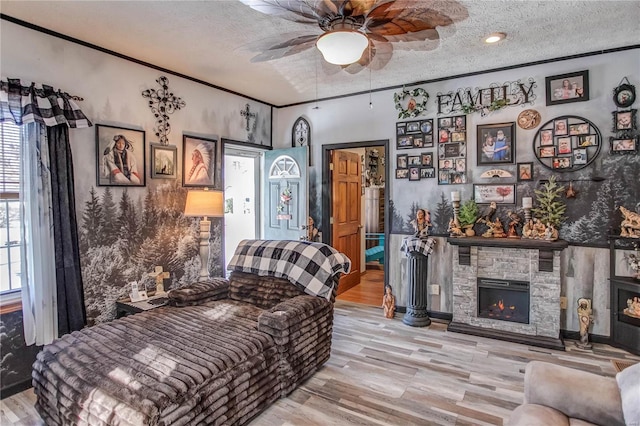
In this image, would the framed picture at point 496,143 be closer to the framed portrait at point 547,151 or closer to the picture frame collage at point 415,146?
the framed portrait at point 547,151

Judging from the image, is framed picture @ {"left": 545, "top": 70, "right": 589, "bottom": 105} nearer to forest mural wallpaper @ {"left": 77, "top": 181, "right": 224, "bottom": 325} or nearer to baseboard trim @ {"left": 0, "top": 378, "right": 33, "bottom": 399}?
forest mural wallpaper @ {"left": 77, "top": 181, "right": 224, "bottom": 325}

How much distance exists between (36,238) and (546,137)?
4614 millimetres

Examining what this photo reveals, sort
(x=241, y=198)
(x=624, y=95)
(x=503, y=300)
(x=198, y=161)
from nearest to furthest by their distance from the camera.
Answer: (x=624, y=95) → (x=503, y=300) → (x=198, y=161) → (x=241, y=198)

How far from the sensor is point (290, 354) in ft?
8.32

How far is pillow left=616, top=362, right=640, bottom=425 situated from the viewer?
4.30ft

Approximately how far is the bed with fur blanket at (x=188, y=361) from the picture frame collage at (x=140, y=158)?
1263 millimetres

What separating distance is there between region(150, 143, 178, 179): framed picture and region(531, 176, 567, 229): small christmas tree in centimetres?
382

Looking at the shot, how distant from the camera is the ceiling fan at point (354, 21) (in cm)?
193

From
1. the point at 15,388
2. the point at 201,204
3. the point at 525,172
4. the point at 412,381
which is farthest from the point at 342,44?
the point at 15,388

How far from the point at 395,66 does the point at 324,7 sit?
192 cm

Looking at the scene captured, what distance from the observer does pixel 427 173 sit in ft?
13.6

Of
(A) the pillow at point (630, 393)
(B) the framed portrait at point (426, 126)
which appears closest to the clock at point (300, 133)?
(B) the framed portrait at point (426, 126)

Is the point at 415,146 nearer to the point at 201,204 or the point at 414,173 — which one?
the point at 414,173

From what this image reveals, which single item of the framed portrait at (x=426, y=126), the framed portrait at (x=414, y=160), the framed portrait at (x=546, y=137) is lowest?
the framed portrait at (x=414, y=160)
